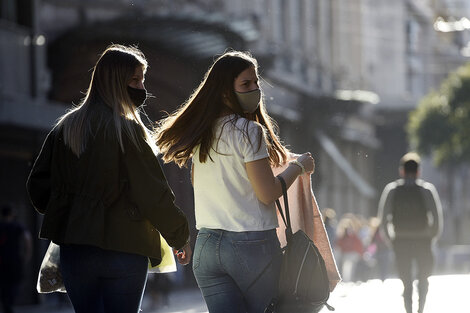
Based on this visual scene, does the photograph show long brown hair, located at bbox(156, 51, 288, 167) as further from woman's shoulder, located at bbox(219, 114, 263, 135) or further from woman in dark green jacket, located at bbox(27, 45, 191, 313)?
woman in dark green jacket, located at bbox(27, 45, 191, 313)

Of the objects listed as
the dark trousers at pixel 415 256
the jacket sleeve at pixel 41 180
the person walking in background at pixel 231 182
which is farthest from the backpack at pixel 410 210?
the jacket sleeve at pixel 41 180

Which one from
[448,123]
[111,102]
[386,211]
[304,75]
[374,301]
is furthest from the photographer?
[448,123]

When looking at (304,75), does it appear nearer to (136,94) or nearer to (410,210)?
(410,210)

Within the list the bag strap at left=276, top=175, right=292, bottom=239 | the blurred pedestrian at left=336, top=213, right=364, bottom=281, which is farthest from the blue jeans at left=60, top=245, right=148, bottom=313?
the blurred pedestrian at left=336, top=213, right=364, bottom=281

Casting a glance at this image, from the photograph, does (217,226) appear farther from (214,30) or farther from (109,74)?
(214,30)

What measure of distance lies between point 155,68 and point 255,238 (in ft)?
65.7

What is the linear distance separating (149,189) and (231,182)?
42cm

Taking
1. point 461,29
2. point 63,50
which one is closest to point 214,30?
point 63,50

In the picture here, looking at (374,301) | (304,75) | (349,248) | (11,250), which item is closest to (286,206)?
(11,250)

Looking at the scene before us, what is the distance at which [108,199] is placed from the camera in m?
5.06

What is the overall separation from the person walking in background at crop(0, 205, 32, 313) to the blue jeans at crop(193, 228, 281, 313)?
418 inches

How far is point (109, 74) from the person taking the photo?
521 centimetres

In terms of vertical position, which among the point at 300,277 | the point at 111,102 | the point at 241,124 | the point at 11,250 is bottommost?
the point at 11,250

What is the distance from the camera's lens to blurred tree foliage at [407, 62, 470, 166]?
5225 cm
